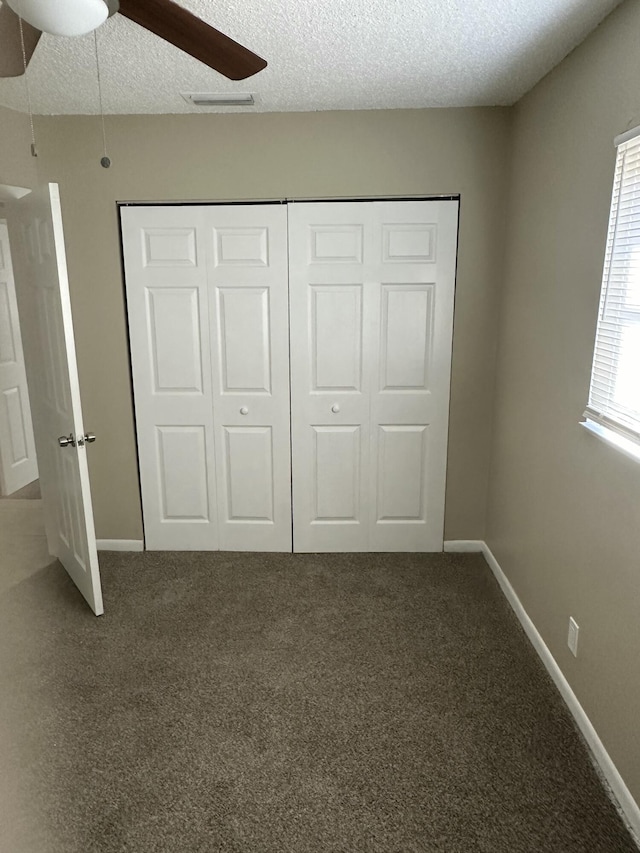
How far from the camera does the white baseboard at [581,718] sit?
1685 millimetres

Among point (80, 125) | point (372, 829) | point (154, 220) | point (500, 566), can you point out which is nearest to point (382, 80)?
point (154, 220)

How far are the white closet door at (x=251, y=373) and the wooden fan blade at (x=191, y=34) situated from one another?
1511 millimetres

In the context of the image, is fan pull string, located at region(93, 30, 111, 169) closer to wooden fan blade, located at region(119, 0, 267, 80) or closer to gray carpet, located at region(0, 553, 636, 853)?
wooden fan blade, located at region(119, 0, 267, 80)

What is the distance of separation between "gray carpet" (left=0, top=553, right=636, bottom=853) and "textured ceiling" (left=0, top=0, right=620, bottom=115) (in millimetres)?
1854

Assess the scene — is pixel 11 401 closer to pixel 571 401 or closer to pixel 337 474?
pixel 571 401

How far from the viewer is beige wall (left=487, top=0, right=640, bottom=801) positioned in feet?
5.80

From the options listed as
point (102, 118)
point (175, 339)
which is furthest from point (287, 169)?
point (175, 339)

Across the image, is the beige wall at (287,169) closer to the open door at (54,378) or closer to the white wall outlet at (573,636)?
the open door at (54,378)

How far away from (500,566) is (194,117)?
278 centimetres

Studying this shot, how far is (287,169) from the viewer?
9.82 feet

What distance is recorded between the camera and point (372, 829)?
1679 millimetres

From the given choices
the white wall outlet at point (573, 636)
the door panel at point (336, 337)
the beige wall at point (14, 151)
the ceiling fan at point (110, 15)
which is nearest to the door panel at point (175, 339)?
the door panel at point (336, 337)

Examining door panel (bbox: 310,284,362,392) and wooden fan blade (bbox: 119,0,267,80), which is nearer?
wooden fan blade (bbox: 119,0,267,80)

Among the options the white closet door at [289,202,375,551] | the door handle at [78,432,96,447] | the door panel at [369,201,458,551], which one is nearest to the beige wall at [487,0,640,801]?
the door panel at [369,201,458,551]
